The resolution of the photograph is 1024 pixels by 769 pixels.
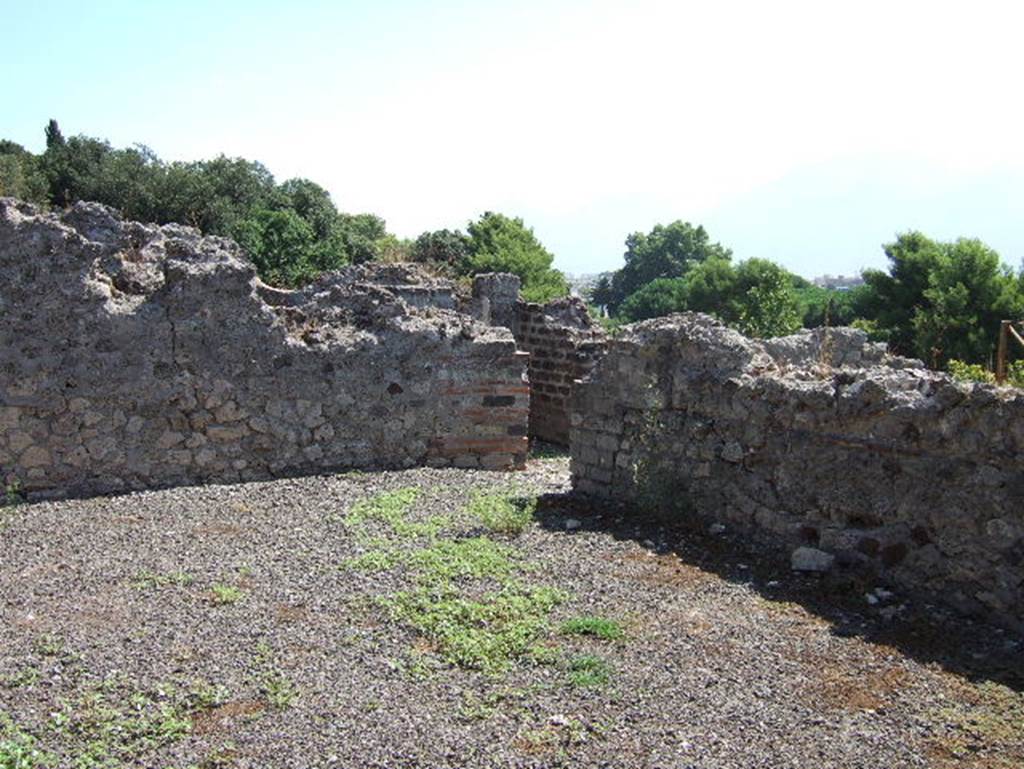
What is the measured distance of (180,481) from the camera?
354 inches

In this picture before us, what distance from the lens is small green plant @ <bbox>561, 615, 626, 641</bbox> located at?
546 cm

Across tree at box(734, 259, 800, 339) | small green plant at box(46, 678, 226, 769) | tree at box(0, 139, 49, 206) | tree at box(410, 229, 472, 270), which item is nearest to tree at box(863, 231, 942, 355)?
tree at box(734, 259, 800, 339)

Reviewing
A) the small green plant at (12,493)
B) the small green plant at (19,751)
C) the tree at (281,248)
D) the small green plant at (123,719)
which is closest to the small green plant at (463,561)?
the small green plant at (123,719)

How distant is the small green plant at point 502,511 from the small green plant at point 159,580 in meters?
2.25

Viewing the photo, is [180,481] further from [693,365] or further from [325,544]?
[693,365]

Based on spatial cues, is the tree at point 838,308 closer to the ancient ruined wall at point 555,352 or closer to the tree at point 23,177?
the ancient ruined wall at point 555,352

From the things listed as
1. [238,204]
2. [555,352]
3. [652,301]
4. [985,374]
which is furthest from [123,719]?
[652,301]

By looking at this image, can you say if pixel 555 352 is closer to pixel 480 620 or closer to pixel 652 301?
pixel 480 620

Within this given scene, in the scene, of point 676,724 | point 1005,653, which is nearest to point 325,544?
point 676,724

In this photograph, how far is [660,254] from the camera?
76.2 metres

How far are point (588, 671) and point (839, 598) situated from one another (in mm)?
1983

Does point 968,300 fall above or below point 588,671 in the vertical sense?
above

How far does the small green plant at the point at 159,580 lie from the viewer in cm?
624

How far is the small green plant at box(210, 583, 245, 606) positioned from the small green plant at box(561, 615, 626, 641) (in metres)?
1.97
